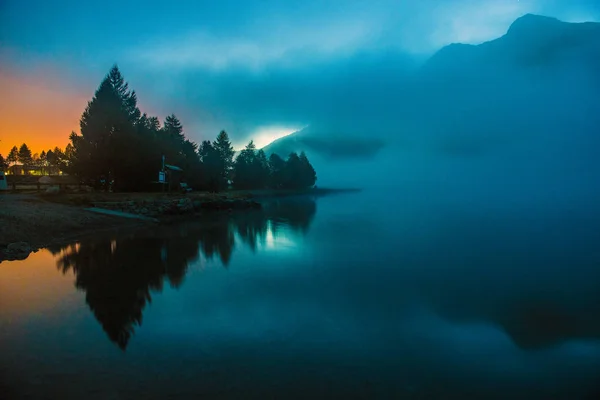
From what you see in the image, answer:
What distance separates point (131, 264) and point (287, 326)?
34.5 feet

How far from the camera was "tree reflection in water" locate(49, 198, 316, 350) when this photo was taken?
10.9 meters

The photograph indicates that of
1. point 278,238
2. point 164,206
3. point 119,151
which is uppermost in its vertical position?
point 119,151

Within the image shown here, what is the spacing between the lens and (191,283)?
1496 cm

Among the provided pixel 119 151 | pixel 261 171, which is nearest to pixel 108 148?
pixel 119 151

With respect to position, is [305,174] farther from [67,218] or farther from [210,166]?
[67,218]

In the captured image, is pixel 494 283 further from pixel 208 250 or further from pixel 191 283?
pixel 208 250

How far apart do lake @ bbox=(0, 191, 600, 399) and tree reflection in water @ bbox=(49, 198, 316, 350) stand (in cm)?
11

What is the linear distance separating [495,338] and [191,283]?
39.5 ft

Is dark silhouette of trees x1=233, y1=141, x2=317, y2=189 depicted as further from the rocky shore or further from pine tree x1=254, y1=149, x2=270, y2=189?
the rocky shore

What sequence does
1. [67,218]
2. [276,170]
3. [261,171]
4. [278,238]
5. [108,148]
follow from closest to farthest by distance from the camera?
[67,218] < [278,238] < [108,148] < [261,171] < [276,170]

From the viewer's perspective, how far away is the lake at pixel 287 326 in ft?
23.9

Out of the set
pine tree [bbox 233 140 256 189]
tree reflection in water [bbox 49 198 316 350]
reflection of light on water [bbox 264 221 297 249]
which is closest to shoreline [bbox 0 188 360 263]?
tree reflection in water [bbox 49 198 316 350]

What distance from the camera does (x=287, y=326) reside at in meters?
10.7

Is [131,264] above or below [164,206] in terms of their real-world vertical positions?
below
